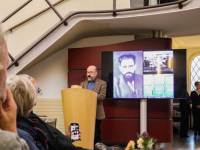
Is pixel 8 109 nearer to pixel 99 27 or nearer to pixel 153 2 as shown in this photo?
pixel 99 27

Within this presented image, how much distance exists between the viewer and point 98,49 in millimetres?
6320

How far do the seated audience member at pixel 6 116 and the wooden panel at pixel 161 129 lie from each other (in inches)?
216

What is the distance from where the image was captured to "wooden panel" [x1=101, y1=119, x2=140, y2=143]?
19.9 feet

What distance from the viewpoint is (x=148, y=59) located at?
555 centimetres

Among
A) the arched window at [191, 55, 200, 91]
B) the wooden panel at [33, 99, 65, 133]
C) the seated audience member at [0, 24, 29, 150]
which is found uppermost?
the arched window at [191, 55, 200, 91]

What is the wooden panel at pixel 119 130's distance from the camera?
6.08 metres

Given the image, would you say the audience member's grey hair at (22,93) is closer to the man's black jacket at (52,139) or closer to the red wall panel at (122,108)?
the man's black jacket at (52,139)

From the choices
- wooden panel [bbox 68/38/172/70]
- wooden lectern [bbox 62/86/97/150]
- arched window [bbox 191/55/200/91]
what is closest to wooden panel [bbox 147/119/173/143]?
wooden panel [bbox 68/38/172/70]

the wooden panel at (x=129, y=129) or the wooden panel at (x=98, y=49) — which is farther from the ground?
the wooden panel at (x=98, y=49)

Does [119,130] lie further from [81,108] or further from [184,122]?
[184,122]

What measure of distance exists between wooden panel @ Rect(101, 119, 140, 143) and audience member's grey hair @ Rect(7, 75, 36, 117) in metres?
4.74

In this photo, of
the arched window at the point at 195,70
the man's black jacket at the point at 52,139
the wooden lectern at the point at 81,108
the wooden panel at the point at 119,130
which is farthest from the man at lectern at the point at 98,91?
the arched window at the point at 195,70

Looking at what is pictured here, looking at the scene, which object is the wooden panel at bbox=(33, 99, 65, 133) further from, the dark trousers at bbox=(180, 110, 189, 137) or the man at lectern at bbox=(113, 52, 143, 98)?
the dark trousers at bbox=(180, 110, 189, 137)

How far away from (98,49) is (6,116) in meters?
5.63
